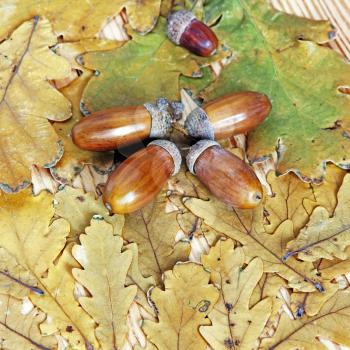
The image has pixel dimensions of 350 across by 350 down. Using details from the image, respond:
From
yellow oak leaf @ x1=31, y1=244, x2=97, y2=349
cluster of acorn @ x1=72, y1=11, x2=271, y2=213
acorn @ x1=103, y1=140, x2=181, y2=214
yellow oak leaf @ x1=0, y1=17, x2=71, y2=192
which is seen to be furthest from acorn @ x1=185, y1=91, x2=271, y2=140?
yellow oak leaf @ x1=31, y1=244, x2=97, y2=349

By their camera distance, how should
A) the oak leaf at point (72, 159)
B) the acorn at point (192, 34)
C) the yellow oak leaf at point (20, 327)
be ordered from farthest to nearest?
the acorn at point (192, 34), the oak leaf at point (72, 159), the yellow oak leaf at point (20, 327)

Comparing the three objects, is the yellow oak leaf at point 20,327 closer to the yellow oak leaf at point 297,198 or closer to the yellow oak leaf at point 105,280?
the yellow oak leaf at point 105,280

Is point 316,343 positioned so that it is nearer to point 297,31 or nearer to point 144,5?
point 297,31

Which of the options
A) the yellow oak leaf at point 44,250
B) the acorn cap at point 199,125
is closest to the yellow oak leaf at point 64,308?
the yellow oak leaf at point 44,250

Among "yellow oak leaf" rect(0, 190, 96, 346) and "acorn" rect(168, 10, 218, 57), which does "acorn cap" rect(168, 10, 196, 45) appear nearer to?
"acorn" rect(168, 10, 218, 57)

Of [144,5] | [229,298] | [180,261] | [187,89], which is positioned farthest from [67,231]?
[144,5]

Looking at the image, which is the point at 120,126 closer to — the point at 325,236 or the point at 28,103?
the point at 28,103

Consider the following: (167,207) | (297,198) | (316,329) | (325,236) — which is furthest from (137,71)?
(316,329)
